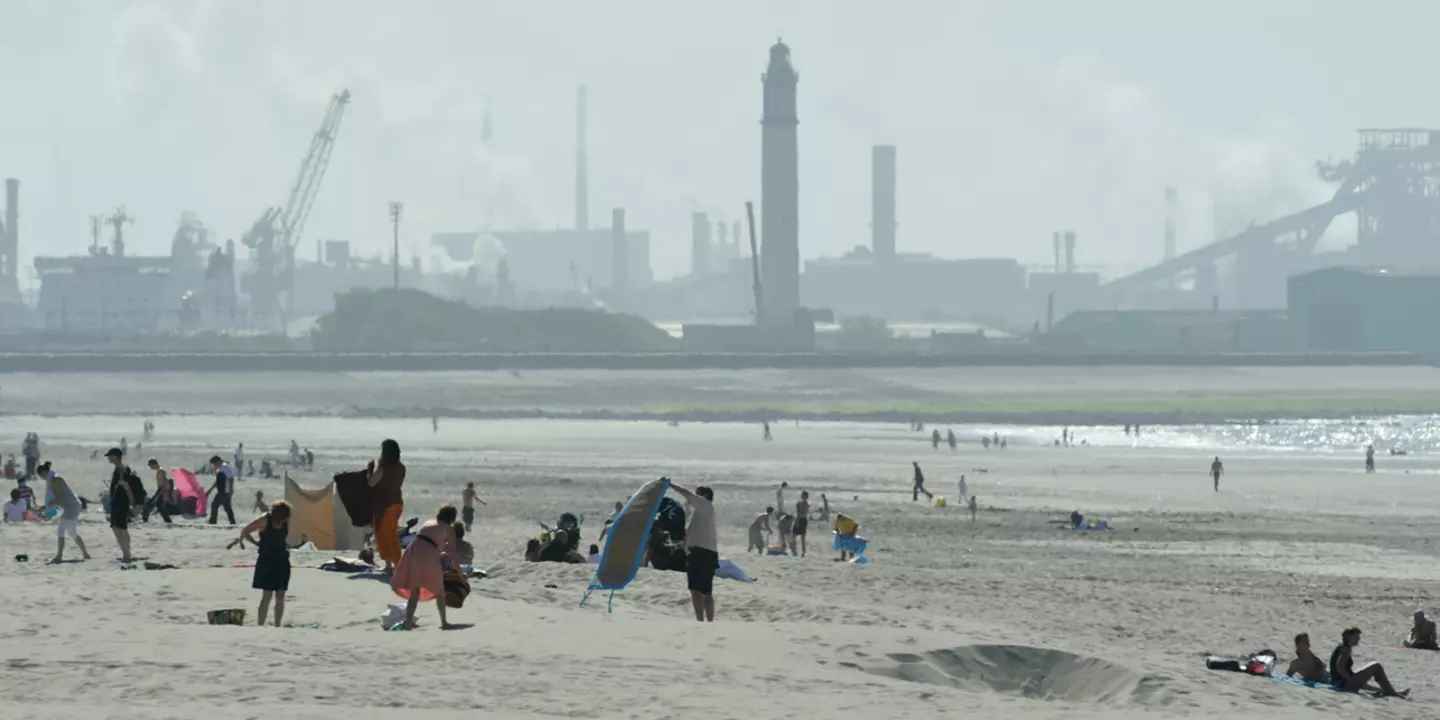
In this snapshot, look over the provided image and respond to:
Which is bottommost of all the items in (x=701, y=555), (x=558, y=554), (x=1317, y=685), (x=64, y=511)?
(x=1317, y=685)

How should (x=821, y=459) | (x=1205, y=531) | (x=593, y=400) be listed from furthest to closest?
1. (x=593, y=400)
2. (x=821, y=459)
3. (x=1205, y=531)

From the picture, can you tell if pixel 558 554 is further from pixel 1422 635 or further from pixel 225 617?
pixel 1422 635

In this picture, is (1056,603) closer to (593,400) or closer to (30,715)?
(30,715)

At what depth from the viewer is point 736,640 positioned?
15336 mm

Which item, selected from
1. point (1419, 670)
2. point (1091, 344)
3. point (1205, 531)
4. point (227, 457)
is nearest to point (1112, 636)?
point (1419, 670)

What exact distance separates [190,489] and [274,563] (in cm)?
1253

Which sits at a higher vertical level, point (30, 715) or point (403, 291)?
point (403, 291)

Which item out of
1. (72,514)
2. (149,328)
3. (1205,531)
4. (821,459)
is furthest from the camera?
(149,328)

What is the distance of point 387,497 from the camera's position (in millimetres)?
16703

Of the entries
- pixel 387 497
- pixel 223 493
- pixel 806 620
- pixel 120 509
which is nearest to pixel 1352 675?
pixel 806 620

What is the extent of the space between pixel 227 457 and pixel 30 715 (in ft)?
135

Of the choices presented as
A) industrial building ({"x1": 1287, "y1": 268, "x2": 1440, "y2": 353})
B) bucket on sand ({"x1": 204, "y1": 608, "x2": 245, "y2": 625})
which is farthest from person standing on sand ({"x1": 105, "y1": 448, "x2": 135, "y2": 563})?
industrial building ({"x1": 1287, "y1": 268, "x2": 1440, "y2": 353})

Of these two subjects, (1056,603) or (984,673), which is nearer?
(984,673)

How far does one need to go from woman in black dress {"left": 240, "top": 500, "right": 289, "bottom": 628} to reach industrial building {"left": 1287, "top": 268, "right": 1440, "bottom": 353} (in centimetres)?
14270
